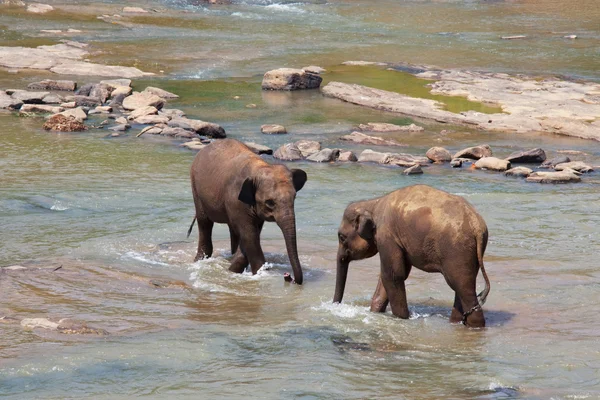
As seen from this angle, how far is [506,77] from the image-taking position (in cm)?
3162

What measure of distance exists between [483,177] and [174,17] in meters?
28.7

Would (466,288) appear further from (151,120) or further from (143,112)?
(143,112)

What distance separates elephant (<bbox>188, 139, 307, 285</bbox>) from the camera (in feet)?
41.1

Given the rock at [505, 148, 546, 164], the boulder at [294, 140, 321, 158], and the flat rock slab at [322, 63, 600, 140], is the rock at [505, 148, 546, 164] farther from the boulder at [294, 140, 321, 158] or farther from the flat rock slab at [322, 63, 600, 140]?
the boulder at [294, 140, 321, 158]

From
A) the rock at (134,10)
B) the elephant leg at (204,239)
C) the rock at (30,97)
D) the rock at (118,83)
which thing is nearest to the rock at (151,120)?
the rock at (30,97)

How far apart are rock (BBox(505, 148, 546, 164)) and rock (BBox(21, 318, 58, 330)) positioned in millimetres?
13449

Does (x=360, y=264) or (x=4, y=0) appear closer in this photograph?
(x=360, y=264)

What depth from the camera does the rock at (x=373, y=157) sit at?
21.5 m

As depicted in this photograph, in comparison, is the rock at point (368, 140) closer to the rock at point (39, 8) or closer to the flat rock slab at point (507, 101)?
the flat rock slab at point (507, 101)

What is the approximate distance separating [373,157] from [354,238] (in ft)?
34.6

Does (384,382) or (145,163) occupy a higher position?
(384,382)

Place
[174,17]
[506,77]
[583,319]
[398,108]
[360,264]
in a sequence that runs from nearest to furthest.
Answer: [583,319], [360,264], [398,108], [506,77], [174,17]

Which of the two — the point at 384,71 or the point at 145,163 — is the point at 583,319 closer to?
the point at 145,163

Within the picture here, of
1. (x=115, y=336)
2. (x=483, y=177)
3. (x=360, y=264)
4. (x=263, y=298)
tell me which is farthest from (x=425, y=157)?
(x=115, y=336)
